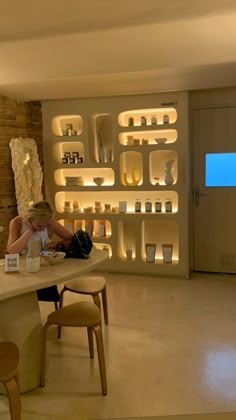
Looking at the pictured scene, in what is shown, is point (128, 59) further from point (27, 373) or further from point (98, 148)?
point (27, 373)

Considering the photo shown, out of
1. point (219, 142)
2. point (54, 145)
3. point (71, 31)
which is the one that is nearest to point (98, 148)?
point (54, 145)

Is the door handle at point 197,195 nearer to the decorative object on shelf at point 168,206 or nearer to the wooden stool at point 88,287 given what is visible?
the decorative object on shelf at point 168,206

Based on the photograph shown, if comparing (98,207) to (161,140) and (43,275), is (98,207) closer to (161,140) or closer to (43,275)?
(161,140)

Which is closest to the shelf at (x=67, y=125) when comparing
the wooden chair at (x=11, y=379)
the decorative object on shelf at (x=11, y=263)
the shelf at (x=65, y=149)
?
the shelf at (x=65, y=149)

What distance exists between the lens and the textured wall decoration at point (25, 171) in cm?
452

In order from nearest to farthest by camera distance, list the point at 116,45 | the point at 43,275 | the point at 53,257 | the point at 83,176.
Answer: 1. the point at 43,275
2. the point at 53,257
3. the point at 116,45
4. the point at 83,176

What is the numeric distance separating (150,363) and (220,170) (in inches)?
108

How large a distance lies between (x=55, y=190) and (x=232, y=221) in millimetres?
2350

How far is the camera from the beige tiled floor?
2.20 meters

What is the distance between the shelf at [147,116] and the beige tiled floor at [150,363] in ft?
6.89

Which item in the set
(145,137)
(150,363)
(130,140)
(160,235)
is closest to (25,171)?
(130,140)

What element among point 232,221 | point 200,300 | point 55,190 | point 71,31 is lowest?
point 200,300

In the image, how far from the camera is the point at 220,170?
469cm

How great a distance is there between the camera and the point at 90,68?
3.54m
